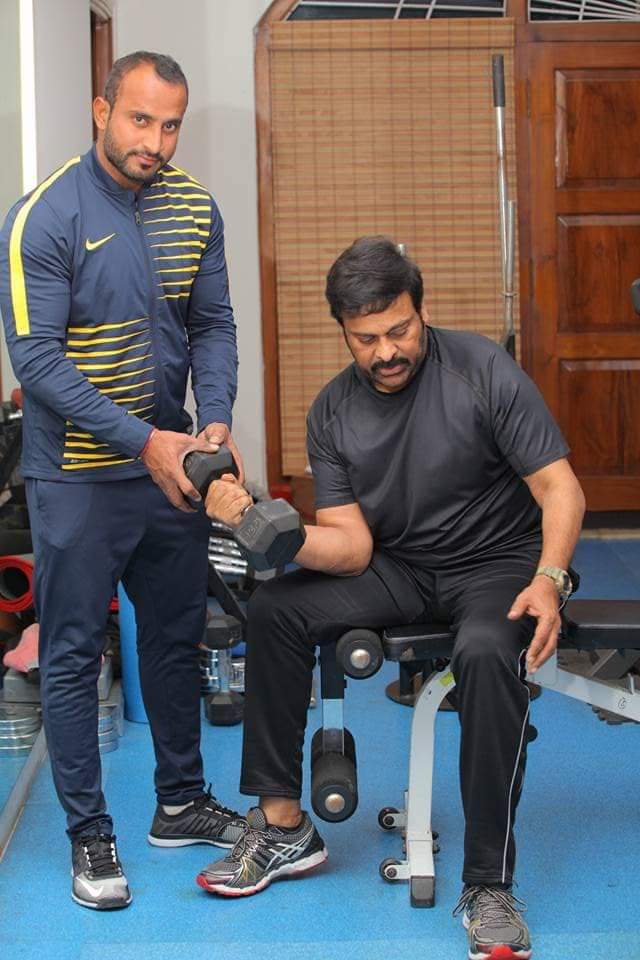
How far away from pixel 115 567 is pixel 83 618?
0.11 m

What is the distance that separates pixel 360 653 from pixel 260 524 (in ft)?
1.08

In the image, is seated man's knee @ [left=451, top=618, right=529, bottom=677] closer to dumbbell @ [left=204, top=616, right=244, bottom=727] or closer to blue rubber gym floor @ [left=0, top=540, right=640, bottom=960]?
blue rubber gym floor @ [left=0, top=540, right=640, bottom=960]

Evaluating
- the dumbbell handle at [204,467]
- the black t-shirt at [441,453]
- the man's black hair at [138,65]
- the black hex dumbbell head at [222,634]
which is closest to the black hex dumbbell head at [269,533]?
the dumbbell handle at [204,467]

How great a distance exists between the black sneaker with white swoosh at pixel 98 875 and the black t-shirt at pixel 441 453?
2.52 feet

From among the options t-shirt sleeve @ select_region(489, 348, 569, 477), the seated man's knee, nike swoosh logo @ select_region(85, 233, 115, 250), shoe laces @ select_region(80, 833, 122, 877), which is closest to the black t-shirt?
t-shirt sleeve @ select_region(489, 348, 569, 477)

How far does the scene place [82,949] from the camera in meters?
2.29

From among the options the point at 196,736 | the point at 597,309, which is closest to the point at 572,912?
the point at 196,736

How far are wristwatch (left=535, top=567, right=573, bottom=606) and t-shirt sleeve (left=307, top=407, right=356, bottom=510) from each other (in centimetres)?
43

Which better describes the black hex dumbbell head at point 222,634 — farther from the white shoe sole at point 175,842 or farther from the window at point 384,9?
the window at point 384,9

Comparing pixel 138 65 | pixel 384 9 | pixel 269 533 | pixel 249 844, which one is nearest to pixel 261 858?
pixel 249 844

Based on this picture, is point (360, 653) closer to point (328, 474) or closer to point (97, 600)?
point (328, 474)

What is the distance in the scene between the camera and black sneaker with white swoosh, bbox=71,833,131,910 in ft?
8.04

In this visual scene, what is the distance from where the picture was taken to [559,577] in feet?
7.69

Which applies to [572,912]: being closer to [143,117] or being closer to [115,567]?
[115,567]
